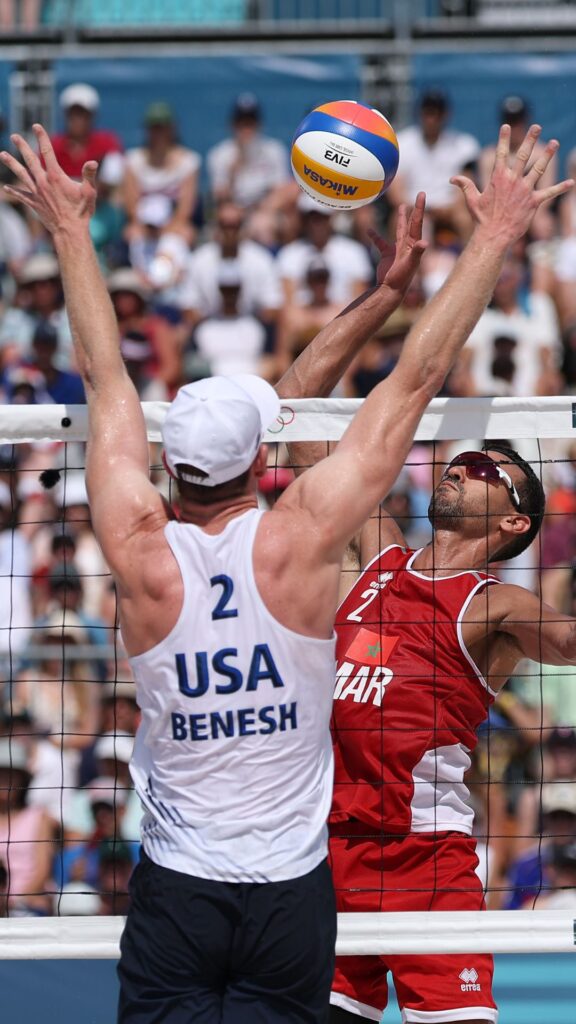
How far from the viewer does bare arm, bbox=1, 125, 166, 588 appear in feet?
10.8

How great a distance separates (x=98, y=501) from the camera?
10.9 feet

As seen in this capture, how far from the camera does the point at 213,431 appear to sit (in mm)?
3152

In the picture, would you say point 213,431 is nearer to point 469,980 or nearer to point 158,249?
point 469,980

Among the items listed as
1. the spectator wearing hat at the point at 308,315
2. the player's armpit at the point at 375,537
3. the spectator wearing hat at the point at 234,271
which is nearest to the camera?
the player's armpit at the point at 375,537

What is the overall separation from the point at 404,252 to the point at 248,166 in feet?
26.4

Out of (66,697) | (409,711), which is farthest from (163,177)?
(409,711)

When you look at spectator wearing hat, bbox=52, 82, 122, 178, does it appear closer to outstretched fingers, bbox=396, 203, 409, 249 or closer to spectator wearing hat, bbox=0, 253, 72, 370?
spectator wearing hat, bbox=0, 253, 72, 370

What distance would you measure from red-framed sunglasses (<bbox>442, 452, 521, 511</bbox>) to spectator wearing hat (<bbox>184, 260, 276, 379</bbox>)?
6.02 meters

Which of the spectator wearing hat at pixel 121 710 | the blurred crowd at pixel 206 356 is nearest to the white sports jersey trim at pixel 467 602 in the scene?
the blurred crowd at pixel 206 356

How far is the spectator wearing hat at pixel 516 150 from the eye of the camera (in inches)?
441

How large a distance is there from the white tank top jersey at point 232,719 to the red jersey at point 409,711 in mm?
1154

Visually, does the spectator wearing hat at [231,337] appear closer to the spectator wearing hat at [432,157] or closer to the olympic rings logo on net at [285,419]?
the spectator wearing hat at [432,157]

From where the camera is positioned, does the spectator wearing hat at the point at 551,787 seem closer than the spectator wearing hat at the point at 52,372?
Yes

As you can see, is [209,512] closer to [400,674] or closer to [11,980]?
[400,674]
